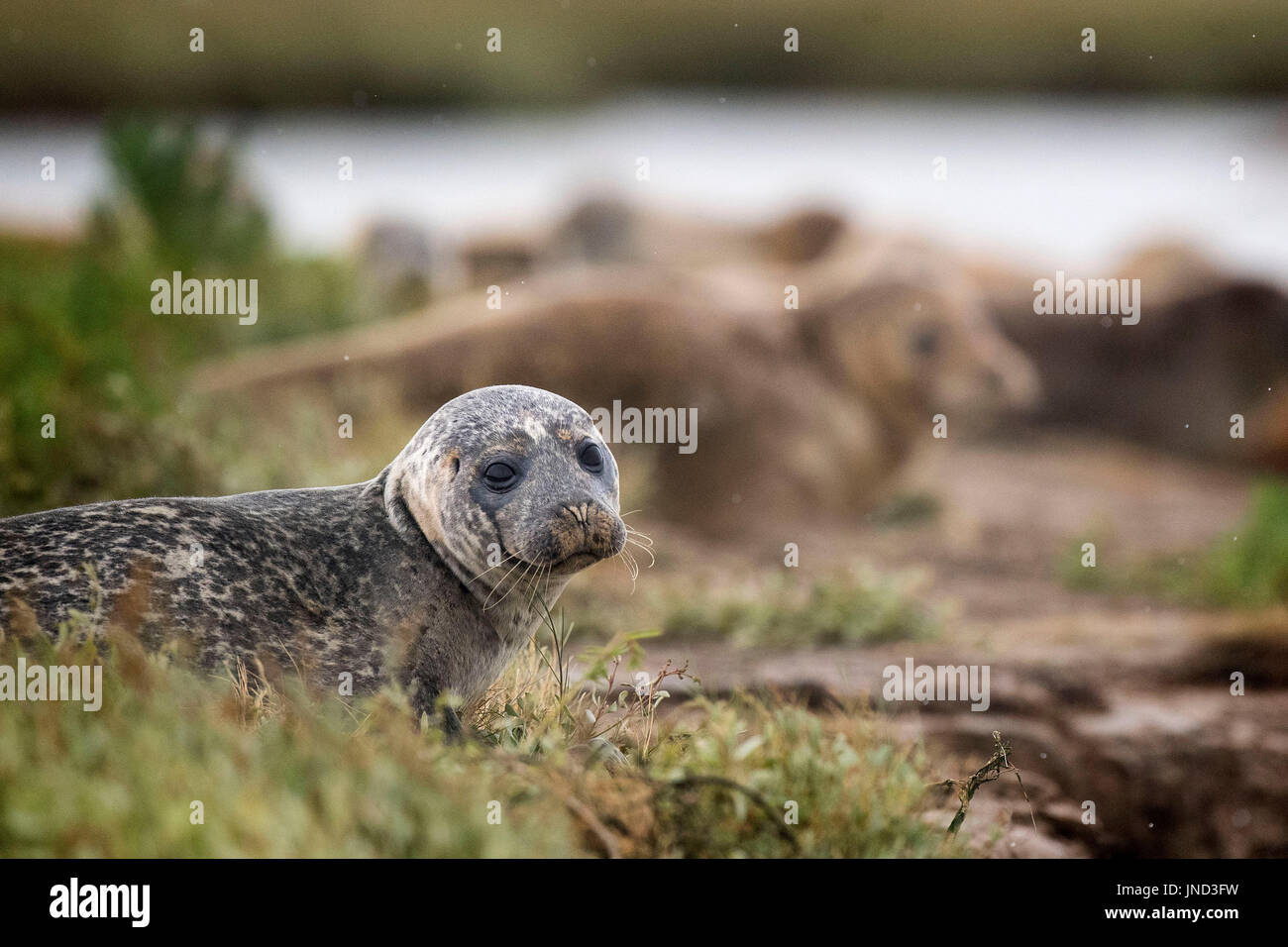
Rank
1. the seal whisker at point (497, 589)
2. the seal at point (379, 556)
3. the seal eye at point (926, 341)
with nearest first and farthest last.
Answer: the seal at point (379, 556) < the seal whisker at point (497, 589) < the seal eye at point (926, 341)

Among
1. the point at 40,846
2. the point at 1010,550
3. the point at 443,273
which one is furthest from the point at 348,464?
the point at 443,273

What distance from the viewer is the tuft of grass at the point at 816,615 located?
5812 mm

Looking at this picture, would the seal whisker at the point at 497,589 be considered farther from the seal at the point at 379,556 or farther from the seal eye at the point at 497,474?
the seal eye at the point at 497,474

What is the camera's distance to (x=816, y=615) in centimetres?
596

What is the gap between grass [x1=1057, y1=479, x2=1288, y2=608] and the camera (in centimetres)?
711

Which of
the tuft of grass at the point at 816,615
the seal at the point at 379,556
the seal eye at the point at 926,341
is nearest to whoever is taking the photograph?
the seal at the point at 379,556

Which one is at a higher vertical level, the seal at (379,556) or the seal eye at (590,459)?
the seal eye at (590,459)

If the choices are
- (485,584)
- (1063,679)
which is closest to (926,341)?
(1063,679)

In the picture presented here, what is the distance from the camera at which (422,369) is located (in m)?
7.25

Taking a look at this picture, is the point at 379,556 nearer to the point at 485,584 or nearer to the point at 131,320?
the point at 485,584

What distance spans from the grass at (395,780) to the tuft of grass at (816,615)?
9.26 ft

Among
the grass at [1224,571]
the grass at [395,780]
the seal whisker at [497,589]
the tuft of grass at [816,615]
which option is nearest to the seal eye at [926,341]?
the grass at [1224,571]

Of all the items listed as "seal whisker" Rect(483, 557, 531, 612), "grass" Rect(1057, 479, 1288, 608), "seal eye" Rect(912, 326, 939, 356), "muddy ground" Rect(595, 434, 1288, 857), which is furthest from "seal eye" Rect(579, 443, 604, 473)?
"seal eye" Rect(912, 326, 939, 356)
